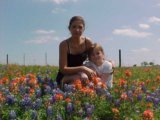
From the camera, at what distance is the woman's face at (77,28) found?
6.95 m

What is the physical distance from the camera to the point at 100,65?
7.19m

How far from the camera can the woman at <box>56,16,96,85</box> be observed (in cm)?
696

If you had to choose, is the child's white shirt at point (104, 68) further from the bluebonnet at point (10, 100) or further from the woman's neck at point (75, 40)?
the bluebonnet at point (10, 100)

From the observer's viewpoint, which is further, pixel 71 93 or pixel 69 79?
pixel 69 79

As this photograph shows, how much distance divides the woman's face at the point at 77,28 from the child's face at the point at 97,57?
404 mm

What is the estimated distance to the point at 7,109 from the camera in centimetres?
475

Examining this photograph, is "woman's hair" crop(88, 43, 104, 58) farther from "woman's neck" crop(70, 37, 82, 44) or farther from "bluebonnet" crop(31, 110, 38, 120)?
"bluebonnet" crop(31, 110, 38, 120)

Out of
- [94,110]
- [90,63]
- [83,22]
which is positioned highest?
[83,22]

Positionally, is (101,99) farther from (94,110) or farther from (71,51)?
(71,51)

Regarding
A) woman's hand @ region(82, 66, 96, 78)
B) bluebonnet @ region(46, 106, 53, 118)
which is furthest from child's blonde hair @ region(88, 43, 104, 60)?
bluebonnet @ region(46, 106, 53, 118)

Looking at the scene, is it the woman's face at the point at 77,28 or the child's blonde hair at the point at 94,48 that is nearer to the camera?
the woman's face at the point at 77,28

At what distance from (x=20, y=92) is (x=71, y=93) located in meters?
0.72

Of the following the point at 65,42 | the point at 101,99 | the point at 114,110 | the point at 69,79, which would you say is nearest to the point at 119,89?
the point at 101,99

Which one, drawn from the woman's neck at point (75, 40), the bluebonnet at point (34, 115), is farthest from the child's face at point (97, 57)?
the bluebonnet at point (34, 115)
